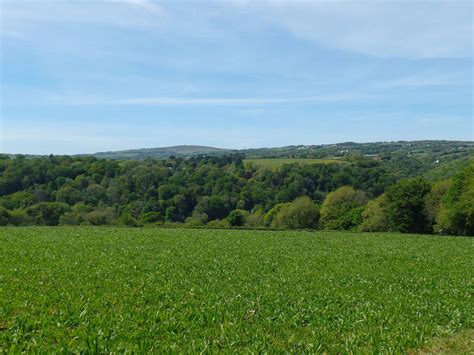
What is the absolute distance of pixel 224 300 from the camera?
1236cm

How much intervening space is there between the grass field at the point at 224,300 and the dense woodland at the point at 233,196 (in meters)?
29.5

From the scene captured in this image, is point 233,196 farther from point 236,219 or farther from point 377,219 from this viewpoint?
point 377,219

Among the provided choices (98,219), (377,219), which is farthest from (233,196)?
(377,219)

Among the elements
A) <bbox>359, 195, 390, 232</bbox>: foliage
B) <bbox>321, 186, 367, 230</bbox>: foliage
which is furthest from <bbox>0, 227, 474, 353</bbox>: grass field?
<bbox>321, 186, 367, 230</bbox>: foliage

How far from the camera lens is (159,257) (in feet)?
68.3

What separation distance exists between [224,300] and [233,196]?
96714 millimetres

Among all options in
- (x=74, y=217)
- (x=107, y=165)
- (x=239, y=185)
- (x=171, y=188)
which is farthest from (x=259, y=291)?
(x=107, y=165)

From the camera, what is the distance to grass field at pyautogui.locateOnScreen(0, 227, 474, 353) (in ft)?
29.0

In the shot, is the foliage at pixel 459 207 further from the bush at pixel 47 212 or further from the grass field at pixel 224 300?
the bush at pixel 47 212

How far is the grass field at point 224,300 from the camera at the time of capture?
348 inches

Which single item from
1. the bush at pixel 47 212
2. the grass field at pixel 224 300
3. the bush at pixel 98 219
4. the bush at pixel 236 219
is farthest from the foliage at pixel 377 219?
the bush at pixel 47 212

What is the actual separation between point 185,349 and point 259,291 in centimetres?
570

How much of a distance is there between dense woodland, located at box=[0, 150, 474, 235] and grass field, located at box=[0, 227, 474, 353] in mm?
29490

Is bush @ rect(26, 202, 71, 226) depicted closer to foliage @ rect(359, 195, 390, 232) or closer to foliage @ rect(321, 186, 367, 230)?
foliage @ rect(321, 186, 367, 230)
